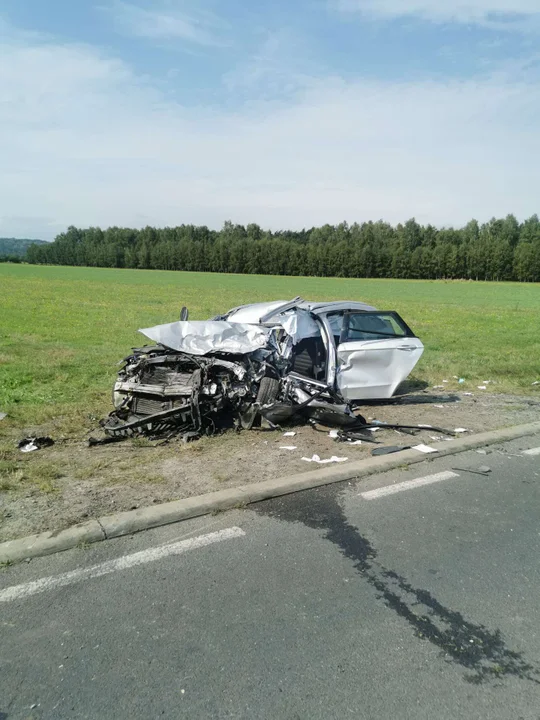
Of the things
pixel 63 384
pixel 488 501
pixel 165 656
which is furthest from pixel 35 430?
pixel 488 501

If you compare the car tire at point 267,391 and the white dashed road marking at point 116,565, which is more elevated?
the car tire at point 267,391

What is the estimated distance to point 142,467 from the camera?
5.25m

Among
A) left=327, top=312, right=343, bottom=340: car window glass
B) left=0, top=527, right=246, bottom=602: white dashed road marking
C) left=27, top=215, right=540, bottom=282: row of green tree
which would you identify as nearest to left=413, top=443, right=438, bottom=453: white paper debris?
left=327, top=312, right=343, bottom=340: car window glass

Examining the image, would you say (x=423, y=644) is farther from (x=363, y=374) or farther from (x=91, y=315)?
(x=91, y=315)

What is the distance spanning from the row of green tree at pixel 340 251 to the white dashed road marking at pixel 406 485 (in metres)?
101

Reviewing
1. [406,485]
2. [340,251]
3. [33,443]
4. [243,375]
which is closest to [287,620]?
[406,485]

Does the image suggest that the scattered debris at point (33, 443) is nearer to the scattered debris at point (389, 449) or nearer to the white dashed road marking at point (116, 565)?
the white dashed road marking at point (116, 565)

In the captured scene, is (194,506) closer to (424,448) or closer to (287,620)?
(287,620)

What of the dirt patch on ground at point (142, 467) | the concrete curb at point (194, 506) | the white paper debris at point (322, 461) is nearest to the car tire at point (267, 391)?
the dirt patch on ground at point (142, 467)

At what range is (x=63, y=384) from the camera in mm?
9289

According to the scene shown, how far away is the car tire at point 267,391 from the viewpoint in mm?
6484

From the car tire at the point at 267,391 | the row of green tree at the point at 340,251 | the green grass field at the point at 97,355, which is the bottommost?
the green grass field at the point at 97,355

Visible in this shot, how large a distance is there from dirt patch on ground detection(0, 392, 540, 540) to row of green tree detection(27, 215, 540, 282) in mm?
100460

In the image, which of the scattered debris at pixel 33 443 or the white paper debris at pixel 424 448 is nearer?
the scattered debris at pixel 33 443
